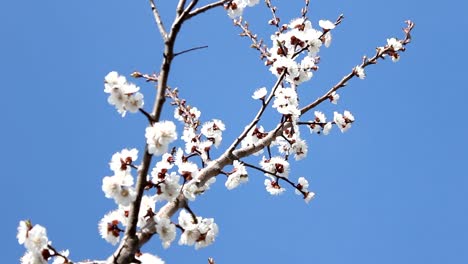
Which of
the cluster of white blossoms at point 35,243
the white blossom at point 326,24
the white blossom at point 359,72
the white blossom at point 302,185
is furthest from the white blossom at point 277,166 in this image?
the cluster of white blossoms at point 35,243

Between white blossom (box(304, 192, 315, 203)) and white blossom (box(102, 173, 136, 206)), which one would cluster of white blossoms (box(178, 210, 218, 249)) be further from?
white blossom (box(304, 192, 315, 203))

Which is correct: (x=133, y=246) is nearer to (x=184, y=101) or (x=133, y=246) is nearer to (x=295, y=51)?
(x=295, y=51)

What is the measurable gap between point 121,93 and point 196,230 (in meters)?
1.43

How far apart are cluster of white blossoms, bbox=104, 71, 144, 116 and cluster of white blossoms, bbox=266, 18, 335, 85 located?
2.03 meters

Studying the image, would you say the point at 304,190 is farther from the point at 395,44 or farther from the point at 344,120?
the point at 395,44

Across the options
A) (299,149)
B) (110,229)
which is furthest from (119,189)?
(299,149)

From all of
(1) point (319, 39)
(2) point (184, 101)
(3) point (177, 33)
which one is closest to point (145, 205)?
(3) point (177, 33)

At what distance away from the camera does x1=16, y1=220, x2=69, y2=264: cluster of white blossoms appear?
4094mm

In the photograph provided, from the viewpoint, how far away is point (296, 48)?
5.99 m

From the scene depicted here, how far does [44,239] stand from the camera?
4113 millimetres

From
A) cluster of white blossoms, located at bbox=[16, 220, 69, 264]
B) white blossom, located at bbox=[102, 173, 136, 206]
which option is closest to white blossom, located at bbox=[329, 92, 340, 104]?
white blossom, located at bbox=[102, 173, 136, 206]

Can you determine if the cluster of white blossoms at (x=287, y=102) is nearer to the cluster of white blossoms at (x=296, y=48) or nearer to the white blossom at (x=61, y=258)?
the cluster of white blossoms at (x=296, y=48)

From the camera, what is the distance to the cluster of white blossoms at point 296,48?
5625mm

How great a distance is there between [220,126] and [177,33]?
93.4 inches
